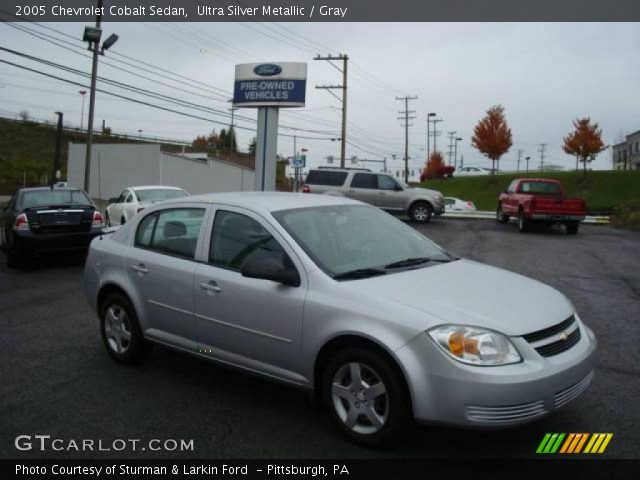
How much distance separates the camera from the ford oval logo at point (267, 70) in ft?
74.2

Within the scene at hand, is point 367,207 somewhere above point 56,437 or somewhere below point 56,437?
above

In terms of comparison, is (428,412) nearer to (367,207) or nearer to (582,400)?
(582,400)

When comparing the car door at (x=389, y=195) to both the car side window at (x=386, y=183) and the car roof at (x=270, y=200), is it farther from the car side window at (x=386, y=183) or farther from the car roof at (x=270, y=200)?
the car roof at (x=270, y=200)

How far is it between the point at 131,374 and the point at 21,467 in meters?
1.65

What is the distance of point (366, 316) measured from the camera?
3621mm

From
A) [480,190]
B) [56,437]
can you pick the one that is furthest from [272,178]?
[480,190]

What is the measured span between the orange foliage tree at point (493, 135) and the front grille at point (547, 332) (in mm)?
53941

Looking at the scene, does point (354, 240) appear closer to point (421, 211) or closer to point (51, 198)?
point (51, 198)

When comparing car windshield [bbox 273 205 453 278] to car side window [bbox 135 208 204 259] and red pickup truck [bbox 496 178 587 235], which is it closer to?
car side window [bbox 135 208 204 259]

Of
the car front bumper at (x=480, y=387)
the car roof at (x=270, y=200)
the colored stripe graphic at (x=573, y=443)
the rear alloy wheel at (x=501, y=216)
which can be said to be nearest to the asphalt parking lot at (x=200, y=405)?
the colored stripe graphic at (x=573, y=443)

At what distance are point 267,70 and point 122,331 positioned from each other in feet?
61.8

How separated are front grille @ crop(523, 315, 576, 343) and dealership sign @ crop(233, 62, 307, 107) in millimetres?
19613

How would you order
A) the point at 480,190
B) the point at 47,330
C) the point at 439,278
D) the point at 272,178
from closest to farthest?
the point at 439,278
the point at 47,330
the point at 272,178
the point at 480,190

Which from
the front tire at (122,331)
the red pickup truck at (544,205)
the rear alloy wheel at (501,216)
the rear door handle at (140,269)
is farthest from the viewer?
the rear alloy wheel at (501,216)
